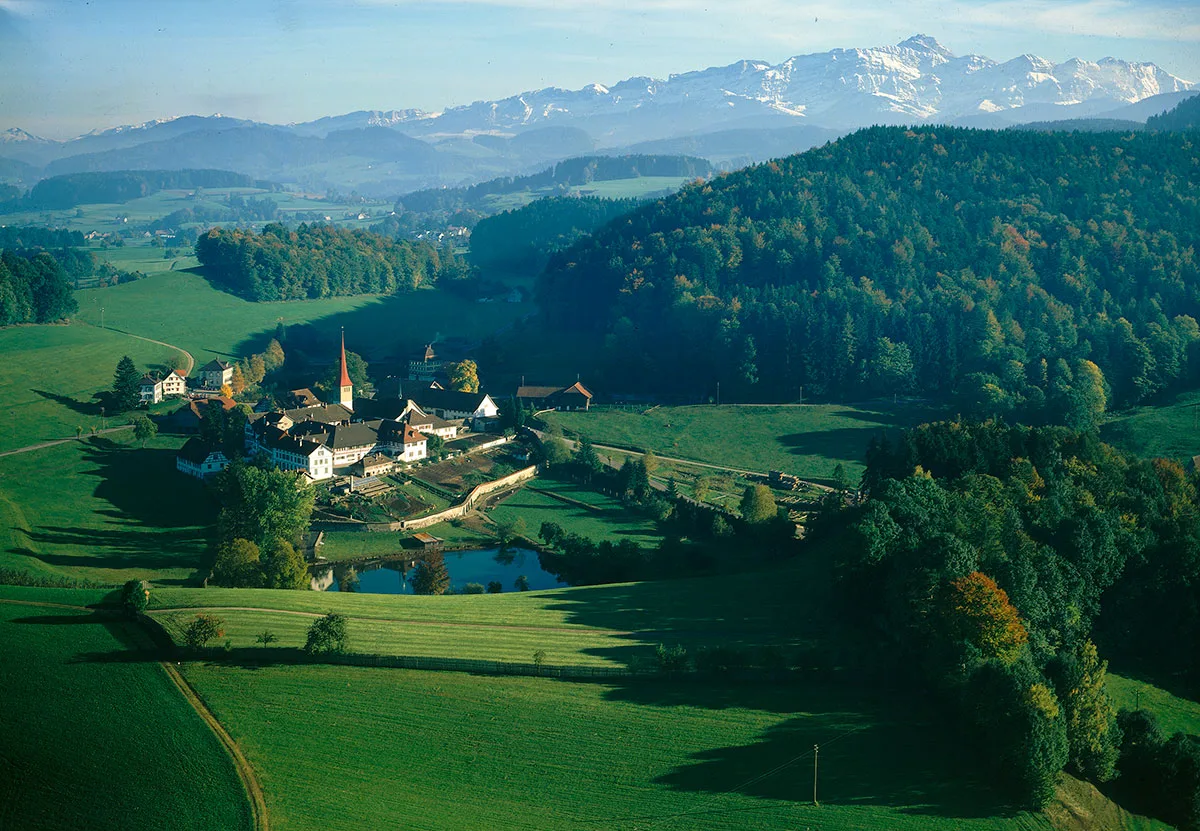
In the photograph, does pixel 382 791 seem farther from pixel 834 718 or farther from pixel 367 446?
pixel 367 446

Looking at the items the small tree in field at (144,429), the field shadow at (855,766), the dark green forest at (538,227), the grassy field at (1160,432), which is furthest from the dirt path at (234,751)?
the dark green forest at (538,227)

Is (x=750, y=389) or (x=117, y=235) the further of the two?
(x=117, y=235)

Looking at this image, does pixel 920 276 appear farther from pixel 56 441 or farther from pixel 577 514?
pixel 56 441

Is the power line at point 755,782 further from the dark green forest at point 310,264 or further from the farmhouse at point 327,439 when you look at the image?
the dark green forest at point 310,264

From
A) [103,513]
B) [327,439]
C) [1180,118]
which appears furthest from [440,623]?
[1180,118]

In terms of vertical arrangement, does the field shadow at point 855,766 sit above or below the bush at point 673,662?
below

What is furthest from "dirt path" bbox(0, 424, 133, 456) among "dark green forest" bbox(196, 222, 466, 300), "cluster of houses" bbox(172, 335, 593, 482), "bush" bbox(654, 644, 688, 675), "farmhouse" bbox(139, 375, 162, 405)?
"dark green forest" bbox(196, 222, 466, 300)

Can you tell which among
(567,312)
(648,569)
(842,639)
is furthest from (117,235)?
(842,639)
